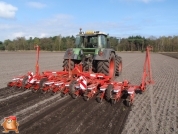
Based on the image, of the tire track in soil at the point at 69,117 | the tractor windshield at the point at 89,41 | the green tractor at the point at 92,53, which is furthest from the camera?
the tractor windshield at the point at 89,41

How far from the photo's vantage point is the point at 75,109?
5641 millimetres

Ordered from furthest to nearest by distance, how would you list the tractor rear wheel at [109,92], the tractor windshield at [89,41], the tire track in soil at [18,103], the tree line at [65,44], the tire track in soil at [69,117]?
the tree line at [65,44], the tractor windshield at [89,41], the tractor rear wheel at [109,92], the tire track in soil at [18,103], the tire track in soil at [69,117]

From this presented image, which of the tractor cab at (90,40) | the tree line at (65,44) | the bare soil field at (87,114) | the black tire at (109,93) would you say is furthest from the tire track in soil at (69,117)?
the tree line at (65,44)

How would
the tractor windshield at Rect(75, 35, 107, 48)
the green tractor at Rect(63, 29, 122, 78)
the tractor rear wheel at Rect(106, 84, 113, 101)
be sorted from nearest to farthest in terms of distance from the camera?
1. the tractor rear wheel at Rect(106, 84, 113, 101)
2. the green tractor at Rect(63, 29, 122, 78)
3. the tractor windshield at Rect(75, 35, 107, 48)

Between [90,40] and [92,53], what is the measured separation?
35.4 inches

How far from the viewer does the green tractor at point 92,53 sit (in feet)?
28.8

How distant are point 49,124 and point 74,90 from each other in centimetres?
221

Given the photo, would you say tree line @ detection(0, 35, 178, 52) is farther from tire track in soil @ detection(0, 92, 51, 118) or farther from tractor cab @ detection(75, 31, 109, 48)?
tire track in soil @ detection(0, 92, 51, 118)

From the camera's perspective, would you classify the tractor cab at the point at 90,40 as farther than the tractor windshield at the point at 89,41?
No

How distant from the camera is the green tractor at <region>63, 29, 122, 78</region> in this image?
346 inches

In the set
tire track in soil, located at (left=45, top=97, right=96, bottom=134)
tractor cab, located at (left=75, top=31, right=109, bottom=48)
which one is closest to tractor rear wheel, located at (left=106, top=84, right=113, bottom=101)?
tire track in soil, located at (left=45, top=97, right=96, bottom=134)

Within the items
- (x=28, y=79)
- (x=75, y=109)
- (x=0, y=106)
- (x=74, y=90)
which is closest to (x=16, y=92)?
(x=28, y=79)

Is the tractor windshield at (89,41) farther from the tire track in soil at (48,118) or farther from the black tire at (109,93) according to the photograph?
the tire track in soil at (48,118)

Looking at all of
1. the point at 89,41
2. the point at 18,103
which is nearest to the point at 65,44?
the point at 89,41
